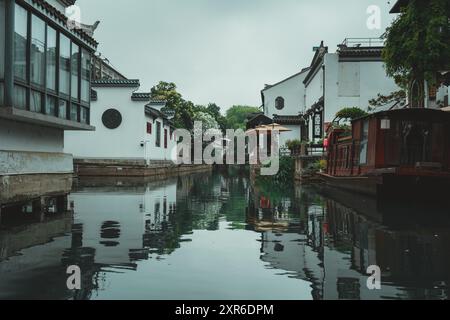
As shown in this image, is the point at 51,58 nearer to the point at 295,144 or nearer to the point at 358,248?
the point at 358,248

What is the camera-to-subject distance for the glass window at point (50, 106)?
11.8 meters

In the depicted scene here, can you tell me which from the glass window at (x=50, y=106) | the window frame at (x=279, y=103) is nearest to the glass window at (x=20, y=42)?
the glass window at (x=50, y=106)

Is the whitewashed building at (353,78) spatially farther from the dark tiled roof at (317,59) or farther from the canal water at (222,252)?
the canal water at (222,252)

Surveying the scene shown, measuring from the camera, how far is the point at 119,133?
32594 mm

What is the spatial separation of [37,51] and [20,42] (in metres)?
0.77

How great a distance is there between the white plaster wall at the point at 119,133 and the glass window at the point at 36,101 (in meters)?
21.1

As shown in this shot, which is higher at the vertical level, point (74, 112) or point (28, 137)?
point (74, 112)

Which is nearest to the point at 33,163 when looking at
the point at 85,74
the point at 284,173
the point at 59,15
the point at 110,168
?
the point at 59,15

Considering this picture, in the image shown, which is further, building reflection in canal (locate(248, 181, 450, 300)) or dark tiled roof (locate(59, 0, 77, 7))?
dark tiled roof (locate(59, 0, 77, 7))

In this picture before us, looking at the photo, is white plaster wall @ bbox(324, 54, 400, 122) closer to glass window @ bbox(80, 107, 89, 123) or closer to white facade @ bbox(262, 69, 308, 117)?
white facade @ bbox(262, 69, 308, 117)

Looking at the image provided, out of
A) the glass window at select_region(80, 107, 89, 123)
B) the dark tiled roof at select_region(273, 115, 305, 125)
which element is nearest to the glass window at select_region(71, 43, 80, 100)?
the glass window at select_region(80, 107, 89, 123)

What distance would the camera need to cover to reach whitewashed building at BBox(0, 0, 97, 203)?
10.0m

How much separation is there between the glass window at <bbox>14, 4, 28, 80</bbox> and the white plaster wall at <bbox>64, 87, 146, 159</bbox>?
21.9 metres

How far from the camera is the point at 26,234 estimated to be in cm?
915
